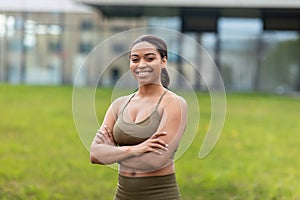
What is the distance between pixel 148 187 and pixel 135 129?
0.25 metres

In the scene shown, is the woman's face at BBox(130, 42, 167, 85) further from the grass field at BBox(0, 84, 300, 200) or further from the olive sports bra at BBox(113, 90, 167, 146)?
the grass field at BBox(0, 84, 300, 200)

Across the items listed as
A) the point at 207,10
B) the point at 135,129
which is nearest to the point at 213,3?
the point at 207,10

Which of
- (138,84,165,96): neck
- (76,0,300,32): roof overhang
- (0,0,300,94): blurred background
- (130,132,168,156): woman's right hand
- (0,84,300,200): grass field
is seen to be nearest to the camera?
(130,132,168,156): woman's right hand

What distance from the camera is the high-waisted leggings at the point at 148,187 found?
2.18 meters

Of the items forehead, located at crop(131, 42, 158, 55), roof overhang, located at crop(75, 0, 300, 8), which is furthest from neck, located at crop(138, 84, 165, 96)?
roof overhang, located at crop(75, 0, 300, 8)

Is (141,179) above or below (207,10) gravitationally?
above

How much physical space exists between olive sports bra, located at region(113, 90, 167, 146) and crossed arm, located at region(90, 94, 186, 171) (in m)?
0.03

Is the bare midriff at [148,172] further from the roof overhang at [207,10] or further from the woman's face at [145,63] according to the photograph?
the roof overhang at [207,10]

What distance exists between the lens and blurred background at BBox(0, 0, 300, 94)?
23.6 metres

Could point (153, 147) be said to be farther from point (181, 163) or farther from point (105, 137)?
point (181, 163)

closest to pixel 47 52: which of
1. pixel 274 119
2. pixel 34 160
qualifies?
pixel 274 119

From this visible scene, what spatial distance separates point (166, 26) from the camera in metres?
23.4

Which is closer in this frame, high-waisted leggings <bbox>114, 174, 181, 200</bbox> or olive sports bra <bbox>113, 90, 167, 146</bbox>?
olive sports bra <bbox>113, 90, 167, 146</bbox>


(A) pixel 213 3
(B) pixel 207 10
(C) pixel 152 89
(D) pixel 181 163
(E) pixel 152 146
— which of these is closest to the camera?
(E) pixel 152 146
